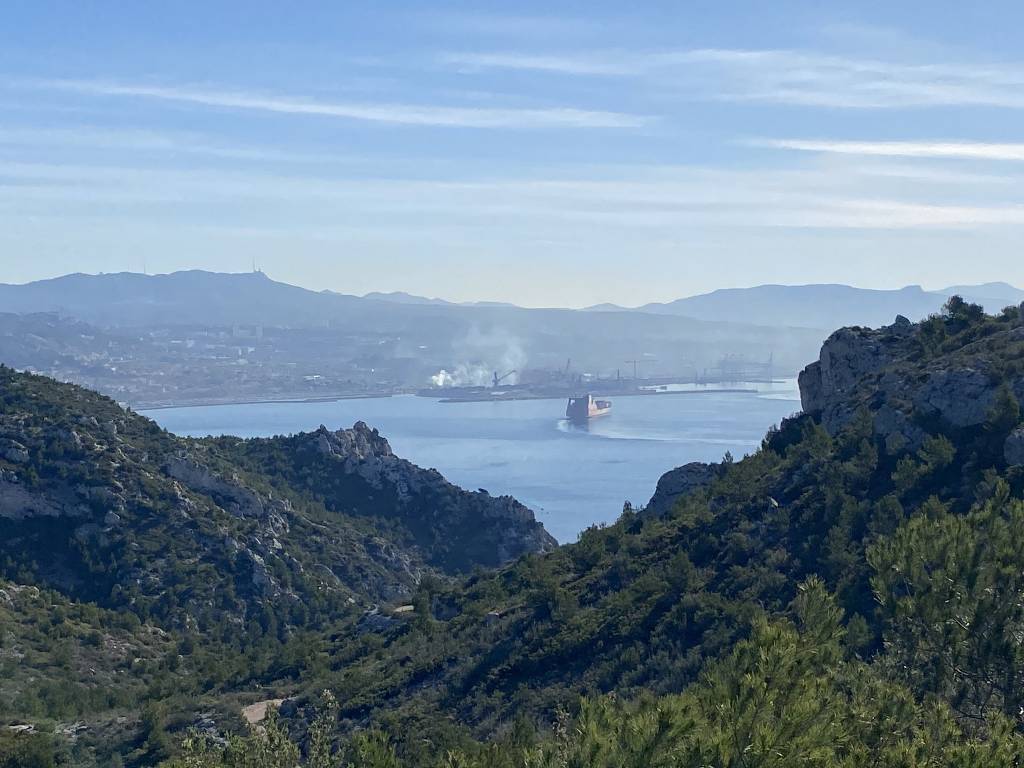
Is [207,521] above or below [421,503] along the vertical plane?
above

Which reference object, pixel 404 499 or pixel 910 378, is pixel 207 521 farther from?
pixel 910 378

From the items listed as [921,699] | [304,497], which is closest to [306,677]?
[921,699]

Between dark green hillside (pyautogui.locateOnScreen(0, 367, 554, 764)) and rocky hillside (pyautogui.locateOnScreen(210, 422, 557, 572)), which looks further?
rocky hillside (pyautogui.locateOnScreen(210, 422, 557, 572))

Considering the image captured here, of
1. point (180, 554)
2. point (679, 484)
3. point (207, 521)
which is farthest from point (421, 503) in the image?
point (679, 484)

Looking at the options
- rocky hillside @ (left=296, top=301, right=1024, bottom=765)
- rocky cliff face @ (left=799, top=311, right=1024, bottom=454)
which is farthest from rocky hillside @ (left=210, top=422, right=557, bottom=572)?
rocky cliff face @ (left=799, top=311, right=1024, bottom=454)

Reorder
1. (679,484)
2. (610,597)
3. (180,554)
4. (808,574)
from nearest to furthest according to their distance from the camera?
(808,574) → (610,597) → (679,484) → (180,554)

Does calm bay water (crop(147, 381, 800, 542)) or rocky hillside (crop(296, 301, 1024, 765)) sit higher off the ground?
rocky hillside (crop(296, 301, 1024, 765))

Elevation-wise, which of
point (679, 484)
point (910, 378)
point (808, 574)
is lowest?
point (808, 574)

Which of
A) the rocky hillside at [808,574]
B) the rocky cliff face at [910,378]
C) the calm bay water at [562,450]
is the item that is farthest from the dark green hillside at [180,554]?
the calm bay water at [562,450]

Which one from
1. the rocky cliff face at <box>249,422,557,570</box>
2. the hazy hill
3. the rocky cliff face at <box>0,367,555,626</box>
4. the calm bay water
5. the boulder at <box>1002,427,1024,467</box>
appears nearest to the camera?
the hazy hill

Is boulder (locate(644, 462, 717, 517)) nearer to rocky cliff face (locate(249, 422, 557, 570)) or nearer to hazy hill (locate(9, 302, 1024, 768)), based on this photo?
hazy hill (locate(9, 302, 1024, 768))

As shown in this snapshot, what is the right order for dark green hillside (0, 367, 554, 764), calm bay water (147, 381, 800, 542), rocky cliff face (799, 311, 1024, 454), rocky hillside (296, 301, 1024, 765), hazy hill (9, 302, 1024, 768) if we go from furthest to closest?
calm bay water (147, 381, 800, 542), dark green hillside (0, 367, 554, 764), rocky cliff face (799, 311, 1024, 454), rocky hillside (296, 301, 1024, 765), hazy hill (9, 302, 1024, 768)
